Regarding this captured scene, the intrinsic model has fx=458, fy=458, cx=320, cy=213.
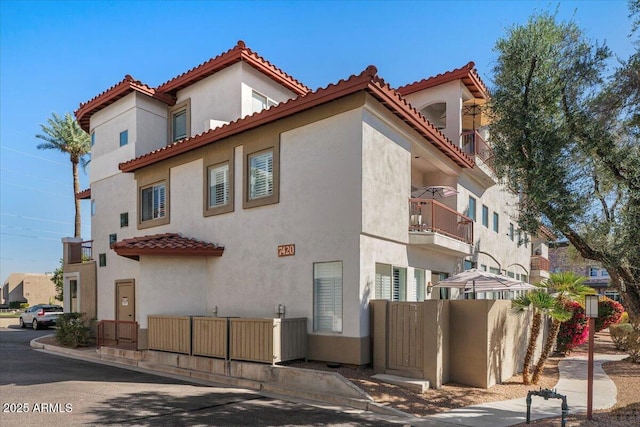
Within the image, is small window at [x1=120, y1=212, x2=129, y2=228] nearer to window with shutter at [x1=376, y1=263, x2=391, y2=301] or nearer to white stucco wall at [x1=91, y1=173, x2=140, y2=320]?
white stucco wall at [x1=91, y1=173, x2=140, y2=320]

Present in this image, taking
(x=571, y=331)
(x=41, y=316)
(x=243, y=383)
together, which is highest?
(x=571, y=331)

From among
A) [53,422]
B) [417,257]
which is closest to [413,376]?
[417,257]

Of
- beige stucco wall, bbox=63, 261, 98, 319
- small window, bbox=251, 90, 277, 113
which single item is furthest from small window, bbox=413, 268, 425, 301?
beige stucco wall, bbox=63, 261, 98, 319

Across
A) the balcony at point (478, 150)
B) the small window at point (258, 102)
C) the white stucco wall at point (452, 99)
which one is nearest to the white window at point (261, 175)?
the small window at point (258, 102)

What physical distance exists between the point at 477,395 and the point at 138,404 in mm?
6955

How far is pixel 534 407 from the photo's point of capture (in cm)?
899

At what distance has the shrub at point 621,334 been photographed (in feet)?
49.2

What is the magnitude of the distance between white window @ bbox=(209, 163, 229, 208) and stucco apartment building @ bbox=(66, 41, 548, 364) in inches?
1.8

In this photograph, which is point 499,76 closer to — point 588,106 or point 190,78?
point 588,106

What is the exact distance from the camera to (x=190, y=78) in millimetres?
17391

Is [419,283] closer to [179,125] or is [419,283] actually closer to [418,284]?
[418,284]

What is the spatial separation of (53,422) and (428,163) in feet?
42.3

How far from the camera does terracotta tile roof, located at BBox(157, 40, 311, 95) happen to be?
1579 cm

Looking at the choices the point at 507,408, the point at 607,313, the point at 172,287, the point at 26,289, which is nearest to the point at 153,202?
the point at 172,287
